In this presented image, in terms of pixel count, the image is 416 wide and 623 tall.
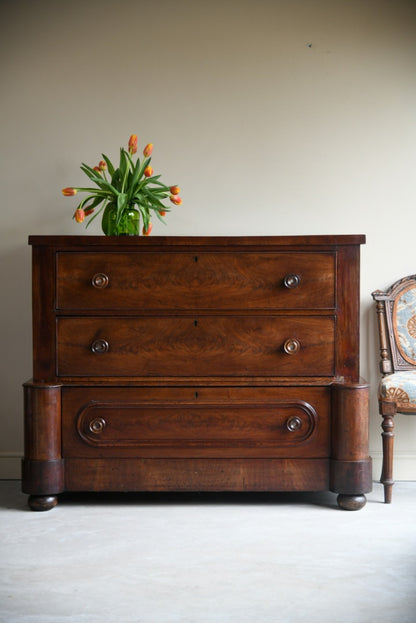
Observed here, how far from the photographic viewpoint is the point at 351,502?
2.55 m

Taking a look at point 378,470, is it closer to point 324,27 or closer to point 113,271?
point 113,271

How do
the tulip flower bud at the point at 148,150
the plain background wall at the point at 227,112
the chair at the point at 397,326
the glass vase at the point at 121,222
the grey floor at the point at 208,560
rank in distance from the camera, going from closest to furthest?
the grey floor at the point at 208,560 < the glass vase at the point at 121,222 < the tulip flower bud at the point at 148,150 < the chair at the point at 397,326 < the plain background wall at the point at 227,112

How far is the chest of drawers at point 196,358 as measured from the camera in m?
2.56

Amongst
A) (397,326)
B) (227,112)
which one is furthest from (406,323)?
(227,112)

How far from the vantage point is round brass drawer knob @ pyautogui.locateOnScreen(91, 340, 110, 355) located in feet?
8.43

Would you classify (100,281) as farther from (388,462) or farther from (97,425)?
(388,462)

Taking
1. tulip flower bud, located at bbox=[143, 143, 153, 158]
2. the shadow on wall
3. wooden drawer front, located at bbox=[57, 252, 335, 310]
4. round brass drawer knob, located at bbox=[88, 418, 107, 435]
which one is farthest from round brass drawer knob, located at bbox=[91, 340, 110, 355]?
tulip flower bud, located at bbox=[143, 143, 153, 158]

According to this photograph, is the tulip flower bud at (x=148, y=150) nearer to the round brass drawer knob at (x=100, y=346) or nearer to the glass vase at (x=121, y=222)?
the glass vase at (x=121, y=222)

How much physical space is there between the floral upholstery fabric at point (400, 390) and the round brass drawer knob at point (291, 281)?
57 centimetres

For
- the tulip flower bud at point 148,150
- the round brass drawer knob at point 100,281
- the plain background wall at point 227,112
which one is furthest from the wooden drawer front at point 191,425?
the tulip flower bud at point 148,150

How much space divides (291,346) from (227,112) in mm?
1244

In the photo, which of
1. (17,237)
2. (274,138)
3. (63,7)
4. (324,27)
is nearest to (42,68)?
(63,7)

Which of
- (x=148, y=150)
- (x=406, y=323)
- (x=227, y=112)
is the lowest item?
(x=406, y=323)

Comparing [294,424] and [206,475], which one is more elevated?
[294,424]
